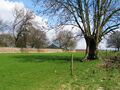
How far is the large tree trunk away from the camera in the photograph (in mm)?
39319

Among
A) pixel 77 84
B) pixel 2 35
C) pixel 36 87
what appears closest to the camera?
pixel 36 87

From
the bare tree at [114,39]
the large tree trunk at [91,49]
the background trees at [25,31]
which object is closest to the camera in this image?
the large tree trunk at [91,49]

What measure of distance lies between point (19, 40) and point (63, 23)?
8016 cm

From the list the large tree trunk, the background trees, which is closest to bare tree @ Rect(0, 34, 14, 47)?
the background trees

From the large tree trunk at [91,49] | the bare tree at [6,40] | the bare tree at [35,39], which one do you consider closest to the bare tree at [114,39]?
the large tree trunk at [91,49]

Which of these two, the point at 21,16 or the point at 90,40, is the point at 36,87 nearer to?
the point at 90,40

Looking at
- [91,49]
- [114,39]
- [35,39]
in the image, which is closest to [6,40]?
[35,39]

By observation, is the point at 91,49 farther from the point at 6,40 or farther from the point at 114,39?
the point at 6,40

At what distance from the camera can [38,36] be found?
122 metres

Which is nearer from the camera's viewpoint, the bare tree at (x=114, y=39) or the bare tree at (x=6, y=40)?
the bare tree at (x=114, y=39)

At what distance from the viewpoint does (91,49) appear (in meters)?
39.9

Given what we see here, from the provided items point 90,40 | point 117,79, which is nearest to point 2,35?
point 90,40

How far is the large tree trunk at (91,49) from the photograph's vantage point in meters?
39.3

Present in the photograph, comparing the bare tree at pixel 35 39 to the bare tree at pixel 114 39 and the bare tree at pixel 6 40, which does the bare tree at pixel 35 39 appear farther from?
the bare tree at pixel 114 39
